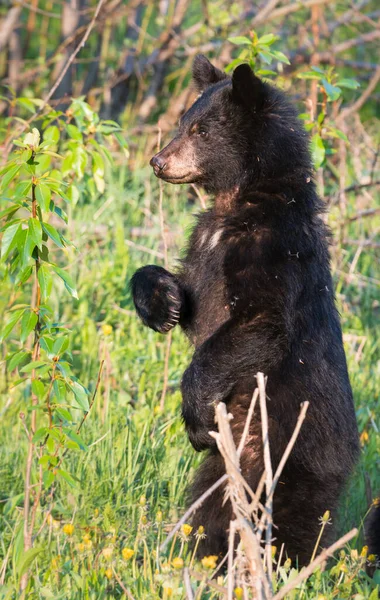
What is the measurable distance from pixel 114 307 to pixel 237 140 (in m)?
2.22

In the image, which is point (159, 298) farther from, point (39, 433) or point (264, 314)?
point (39, 433)

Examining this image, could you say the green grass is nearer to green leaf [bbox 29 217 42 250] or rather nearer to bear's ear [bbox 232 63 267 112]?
green leaf [bbox 29 217 42 250]

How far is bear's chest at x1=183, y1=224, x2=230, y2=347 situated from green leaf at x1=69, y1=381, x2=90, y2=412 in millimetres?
790

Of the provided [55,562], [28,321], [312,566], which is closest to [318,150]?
[28,321]

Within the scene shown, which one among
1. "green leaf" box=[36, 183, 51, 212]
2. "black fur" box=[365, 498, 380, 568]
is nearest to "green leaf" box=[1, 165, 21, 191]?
"green leaf" box=[36, 183, 51, 212]

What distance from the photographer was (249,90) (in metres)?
3.86

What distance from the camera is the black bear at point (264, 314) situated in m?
3.59

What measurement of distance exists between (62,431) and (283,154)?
A: 1500 millimetres

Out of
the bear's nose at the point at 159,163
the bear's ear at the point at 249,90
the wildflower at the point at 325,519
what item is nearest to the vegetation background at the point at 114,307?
the wildflower at the point at 325,519

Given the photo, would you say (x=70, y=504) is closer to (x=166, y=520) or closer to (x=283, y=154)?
(x=166, y=520)

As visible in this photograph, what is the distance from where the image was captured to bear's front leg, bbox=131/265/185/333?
3883 mm

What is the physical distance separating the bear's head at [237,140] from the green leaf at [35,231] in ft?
3.29

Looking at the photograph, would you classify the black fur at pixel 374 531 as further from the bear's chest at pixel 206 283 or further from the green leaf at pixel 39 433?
the green leaf at pixel 39 433

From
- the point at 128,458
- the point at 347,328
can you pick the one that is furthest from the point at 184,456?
the point at 347,328
